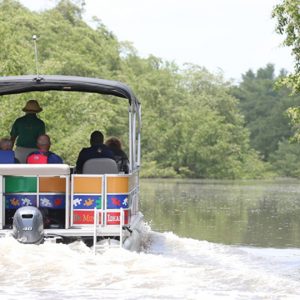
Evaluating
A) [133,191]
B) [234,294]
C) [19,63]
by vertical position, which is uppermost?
[19,63]

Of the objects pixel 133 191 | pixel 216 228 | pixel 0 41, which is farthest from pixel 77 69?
pixel 133 191

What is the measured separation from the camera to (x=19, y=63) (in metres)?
39.5

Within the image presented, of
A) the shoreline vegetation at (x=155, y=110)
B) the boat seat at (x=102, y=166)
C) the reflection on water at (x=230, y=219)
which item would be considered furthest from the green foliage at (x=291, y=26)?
the shoreline vegetation at (x=155, y=110)

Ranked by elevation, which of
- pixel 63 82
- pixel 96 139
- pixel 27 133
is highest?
pixel 63 82

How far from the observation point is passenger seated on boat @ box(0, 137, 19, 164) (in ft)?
50.4

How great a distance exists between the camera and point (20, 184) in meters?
14.7

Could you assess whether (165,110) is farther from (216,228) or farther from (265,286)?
(265,286)

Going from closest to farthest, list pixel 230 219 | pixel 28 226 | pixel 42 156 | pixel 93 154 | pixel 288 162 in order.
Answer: pixel 28 226
pixel 42 156
pixel 93 154
pixel 230 219
pixel 288 162

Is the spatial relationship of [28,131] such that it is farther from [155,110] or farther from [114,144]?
[155,110]

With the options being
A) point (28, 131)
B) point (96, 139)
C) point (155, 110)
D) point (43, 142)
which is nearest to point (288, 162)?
point (155, 110)

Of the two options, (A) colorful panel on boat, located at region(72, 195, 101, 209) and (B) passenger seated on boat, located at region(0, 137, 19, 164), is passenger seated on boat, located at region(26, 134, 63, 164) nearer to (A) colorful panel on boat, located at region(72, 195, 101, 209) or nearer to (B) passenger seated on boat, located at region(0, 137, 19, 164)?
(B) passenger seated on boat, located at region(0, 137, 19, 164)

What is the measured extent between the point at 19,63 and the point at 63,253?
86.1 feet

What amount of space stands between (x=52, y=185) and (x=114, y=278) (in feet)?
7.09

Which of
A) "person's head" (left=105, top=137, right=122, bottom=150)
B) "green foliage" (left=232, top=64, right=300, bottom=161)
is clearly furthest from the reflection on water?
"green foliage" (left=232, top=64, right=300, bottom=161)
